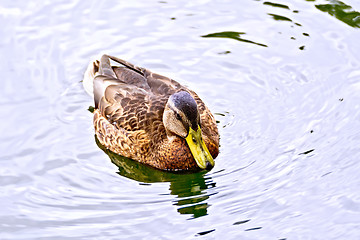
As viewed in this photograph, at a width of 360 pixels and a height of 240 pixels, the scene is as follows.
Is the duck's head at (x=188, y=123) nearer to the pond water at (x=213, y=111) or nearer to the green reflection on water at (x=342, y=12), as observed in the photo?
the pond water at (x=213, y=111)

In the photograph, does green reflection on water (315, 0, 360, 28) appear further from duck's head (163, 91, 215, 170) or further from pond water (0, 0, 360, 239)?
duck's head (163, 91, 215, 170)

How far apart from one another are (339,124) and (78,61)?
4468 millimetres

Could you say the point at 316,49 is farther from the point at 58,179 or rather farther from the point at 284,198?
the point at 58,179

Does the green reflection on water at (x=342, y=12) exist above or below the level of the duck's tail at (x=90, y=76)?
above

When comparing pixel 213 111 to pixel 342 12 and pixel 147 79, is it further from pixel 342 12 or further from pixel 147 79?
pixel 342 12

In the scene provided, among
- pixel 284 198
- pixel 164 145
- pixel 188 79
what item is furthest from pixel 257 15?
pixel 284 198

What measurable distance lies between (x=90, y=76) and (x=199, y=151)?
8.75 ft

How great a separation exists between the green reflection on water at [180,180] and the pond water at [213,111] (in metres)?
0.03

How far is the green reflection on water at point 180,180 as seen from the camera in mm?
9617

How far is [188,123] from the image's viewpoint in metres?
10.2

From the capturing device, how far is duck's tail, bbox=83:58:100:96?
39.2 feet

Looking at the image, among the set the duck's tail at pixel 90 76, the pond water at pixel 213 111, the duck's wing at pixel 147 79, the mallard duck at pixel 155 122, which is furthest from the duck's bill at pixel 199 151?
the duck's tail at pixel 90 76

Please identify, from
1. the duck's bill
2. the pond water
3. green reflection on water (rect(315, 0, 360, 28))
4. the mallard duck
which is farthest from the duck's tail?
green reflection on water (rect(315, 0, 360, 28))

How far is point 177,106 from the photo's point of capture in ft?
33.3
